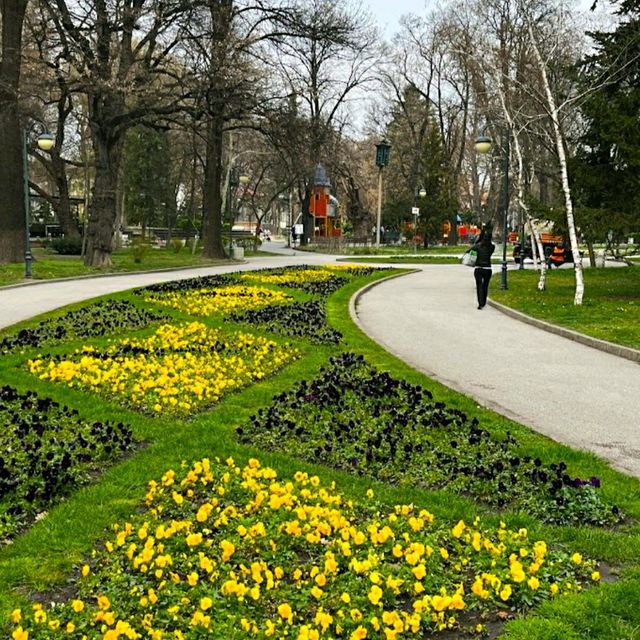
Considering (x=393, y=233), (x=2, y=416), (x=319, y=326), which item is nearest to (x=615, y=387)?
(x=319, y=326)

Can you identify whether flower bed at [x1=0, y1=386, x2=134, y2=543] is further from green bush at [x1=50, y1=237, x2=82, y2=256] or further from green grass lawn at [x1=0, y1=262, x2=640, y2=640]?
green bush at [x1=50, y1=237, x2=82, y2=256]

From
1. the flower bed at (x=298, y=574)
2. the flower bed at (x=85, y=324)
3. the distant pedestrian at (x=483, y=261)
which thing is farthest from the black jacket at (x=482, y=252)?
the flower bed at (x=298, y=574)

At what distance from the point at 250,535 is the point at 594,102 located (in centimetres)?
1685

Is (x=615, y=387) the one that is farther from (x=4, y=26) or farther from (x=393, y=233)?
(x=393, y=233)

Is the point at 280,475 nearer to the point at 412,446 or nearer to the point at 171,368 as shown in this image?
the point at 412,446

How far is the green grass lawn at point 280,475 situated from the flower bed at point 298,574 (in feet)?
0.37

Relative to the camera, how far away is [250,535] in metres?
4.24

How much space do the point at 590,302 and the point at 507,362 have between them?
8.47 m

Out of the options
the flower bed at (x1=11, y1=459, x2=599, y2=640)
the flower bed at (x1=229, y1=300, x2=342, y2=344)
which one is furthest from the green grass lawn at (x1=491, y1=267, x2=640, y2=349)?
the flower bed at (x1=11, y1=459, x2=599, y2=640)

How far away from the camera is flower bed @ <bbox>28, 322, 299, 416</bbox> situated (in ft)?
24.9

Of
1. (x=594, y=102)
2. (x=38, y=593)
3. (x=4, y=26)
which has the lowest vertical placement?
(x=38, y=593)

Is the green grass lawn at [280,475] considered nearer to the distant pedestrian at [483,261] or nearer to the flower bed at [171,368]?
the flower bed at [171,368]

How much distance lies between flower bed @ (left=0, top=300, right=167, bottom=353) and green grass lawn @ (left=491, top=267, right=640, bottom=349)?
8.09 metres

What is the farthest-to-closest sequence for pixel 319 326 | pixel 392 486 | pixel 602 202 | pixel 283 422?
pixel 602 202 < pixel 319 326 < pixel 283 422 < pixel 392 486
